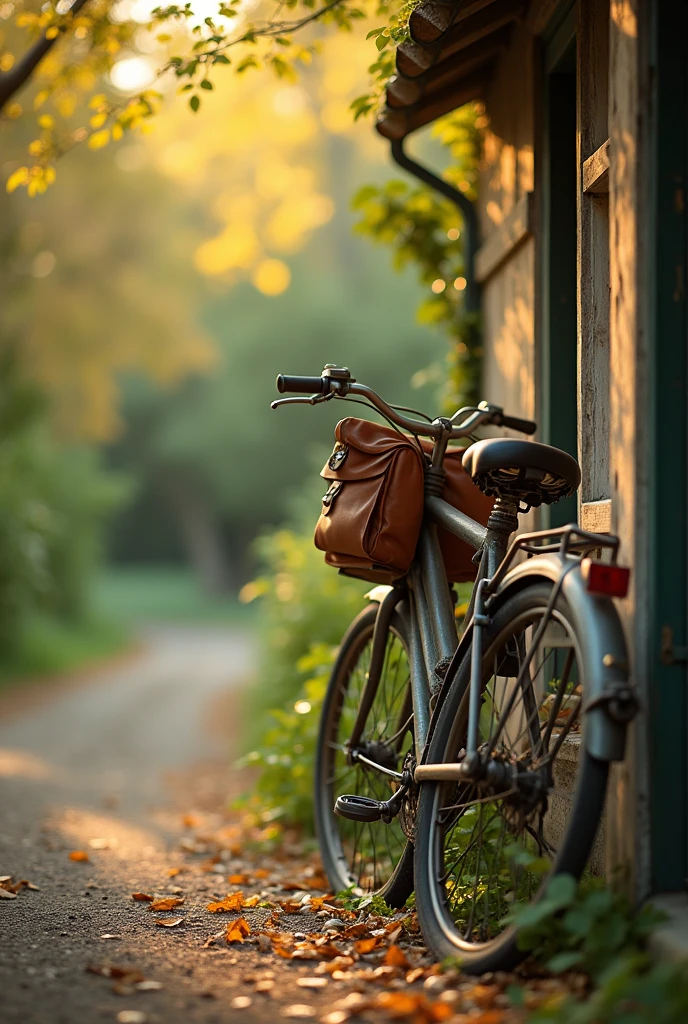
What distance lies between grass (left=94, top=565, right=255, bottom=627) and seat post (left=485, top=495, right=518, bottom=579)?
24143mm

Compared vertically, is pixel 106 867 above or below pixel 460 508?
below

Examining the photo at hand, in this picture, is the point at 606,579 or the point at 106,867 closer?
the point at 606,579

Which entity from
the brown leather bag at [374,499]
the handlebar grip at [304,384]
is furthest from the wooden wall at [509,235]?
the handlebar grip at [304,384]

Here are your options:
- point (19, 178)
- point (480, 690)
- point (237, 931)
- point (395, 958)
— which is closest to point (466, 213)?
point (19, 178)

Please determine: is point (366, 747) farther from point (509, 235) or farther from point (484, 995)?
point (509, 235)

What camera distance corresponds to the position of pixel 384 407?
11.0 ft

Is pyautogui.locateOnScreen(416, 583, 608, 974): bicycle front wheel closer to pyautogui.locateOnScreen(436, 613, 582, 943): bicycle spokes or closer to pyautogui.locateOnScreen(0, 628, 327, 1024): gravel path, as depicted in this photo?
pyautogui.locateOnScreen(436, 613, 582, 943): bicycle spokes

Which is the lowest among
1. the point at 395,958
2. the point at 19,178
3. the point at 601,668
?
the point at 395,958

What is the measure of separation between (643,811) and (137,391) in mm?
35148

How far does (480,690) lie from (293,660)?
5.26 metres

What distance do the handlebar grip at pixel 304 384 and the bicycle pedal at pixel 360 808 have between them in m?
1.25

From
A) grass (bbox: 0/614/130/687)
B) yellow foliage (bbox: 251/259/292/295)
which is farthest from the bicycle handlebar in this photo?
yellow foliage (bbox: 251/259/292/295)

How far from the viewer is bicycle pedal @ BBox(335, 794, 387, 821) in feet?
10.8

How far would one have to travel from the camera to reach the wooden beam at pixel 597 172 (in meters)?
3.23
